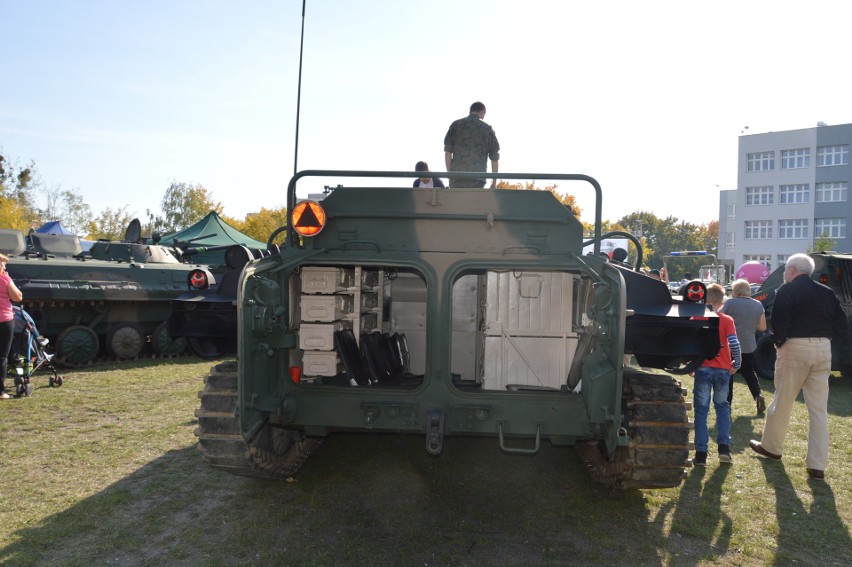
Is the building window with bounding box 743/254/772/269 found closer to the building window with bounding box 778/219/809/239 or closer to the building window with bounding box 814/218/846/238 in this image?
the building window with bounding box 778/219/809/239

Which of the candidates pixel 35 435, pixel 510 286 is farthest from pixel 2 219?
pixel 510 286

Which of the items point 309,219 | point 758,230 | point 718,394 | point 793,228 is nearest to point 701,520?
point 718,394

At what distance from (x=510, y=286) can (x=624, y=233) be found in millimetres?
980

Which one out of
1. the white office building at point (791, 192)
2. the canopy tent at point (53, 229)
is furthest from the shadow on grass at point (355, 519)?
the white office building at point (791, 192)

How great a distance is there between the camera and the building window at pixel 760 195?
57.9 metres

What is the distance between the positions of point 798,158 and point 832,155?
7.88ft

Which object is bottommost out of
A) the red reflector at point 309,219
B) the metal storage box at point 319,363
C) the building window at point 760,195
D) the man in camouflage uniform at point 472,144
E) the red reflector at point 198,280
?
the metal storage box at point 319,363

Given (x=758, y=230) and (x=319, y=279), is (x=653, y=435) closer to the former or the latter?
(x=319, y=279)

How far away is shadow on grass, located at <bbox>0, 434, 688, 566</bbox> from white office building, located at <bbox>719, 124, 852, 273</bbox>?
54602 millimetres

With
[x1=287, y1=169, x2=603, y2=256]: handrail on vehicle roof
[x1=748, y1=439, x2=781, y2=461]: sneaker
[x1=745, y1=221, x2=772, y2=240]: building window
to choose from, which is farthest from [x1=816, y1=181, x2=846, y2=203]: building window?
[x1=287, y1=169, x2=603, y2=256]: handrail on vehicle roof

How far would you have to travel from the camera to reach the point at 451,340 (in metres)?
5.00

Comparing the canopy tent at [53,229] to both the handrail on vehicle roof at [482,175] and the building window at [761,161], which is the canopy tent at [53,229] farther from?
the building window at [761,161]

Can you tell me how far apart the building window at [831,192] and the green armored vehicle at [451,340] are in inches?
2295

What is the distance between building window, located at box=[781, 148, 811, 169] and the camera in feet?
182
